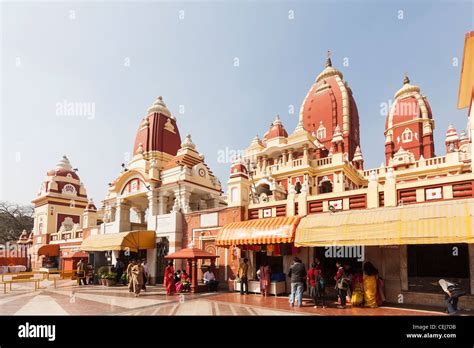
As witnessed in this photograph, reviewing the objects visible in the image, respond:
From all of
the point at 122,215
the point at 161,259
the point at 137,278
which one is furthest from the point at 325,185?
the point at 137,278

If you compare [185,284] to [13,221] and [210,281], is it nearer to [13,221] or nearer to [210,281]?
[210,281]

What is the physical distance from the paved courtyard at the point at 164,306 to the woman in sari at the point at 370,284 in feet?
1.16

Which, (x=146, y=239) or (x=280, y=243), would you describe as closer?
(x=280, y=243)

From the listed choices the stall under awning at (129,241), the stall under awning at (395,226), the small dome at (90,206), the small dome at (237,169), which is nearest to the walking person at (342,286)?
the stall under awning at (395,226)

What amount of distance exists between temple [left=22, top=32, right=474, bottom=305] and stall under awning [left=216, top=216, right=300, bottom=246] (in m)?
0.05

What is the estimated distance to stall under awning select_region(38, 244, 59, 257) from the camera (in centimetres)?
2881

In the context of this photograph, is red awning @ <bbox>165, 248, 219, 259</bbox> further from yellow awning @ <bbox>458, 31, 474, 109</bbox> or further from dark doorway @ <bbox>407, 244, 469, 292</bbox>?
yellow awning @ <bbox>458, 31, 474, 109</bbox>

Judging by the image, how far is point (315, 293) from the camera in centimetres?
968

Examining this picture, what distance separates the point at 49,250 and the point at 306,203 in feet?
88.0

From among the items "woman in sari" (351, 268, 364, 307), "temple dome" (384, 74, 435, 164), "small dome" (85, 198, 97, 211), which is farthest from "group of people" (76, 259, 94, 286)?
"temple dome" (384, 74, 435, 164)
